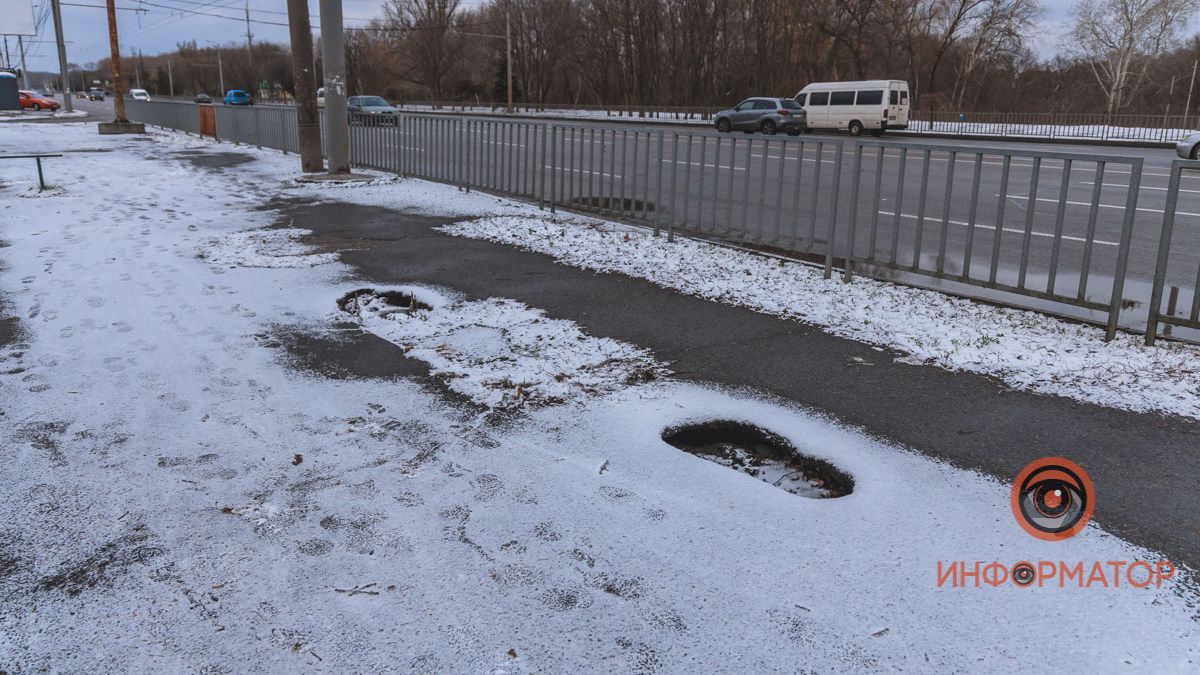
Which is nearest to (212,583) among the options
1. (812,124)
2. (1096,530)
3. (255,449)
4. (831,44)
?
(255,449)

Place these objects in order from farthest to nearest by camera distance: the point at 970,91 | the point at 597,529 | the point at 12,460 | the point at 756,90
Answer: the point at 970,91, the point at 756,90, the point at 12,460, the point at 597,529

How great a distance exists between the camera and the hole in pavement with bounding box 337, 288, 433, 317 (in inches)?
272

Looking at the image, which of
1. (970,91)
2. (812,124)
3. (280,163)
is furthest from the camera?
(970,91)

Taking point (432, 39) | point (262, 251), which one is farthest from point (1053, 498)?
point (432, 39)

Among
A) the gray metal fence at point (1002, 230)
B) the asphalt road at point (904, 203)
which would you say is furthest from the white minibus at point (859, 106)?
the gray metal fence at point (1002, 230)

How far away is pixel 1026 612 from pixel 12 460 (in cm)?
452

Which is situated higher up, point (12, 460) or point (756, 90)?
point (756, 90)

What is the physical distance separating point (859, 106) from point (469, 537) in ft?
125

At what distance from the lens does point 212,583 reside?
303cm

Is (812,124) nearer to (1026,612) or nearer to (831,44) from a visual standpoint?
(831,44)

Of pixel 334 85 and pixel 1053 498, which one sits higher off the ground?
pixel 334 85

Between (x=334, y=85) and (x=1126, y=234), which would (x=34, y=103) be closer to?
(x=334, y=85)

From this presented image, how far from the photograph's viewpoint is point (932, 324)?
20.9ft

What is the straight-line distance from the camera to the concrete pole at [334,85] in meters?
15.0
